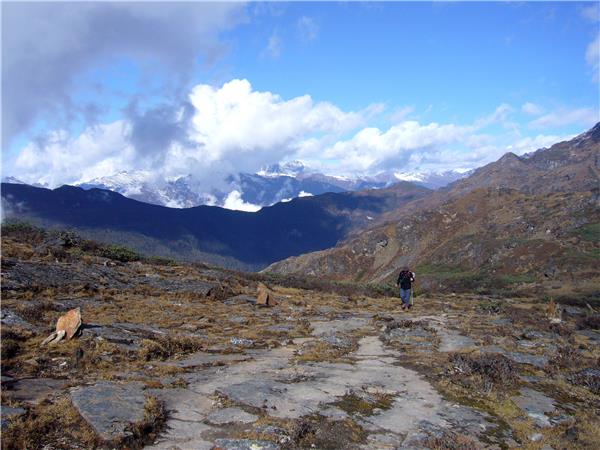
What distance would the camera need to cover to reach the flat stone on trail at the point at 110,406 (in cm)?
928

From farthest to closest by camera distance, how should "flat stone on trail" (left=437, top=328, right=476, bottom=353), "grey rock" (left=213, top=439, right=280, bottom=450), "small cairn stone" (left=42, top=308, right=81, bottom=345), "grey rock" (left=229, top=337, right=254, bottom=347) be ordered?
"flat stone on trail" (left=437, top=328, right=476, bottom=353) → "grey rock" (left=229, top=337, right=254, bottom=347) → "small cairn stone" (left=42, top=308, right=81, bottom=345) → "grey rock" (left=213, top=439, right=280, bottom=450)

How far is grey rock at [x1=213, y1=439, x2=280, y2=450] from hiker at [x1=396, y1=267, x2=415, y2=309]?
82.6ft

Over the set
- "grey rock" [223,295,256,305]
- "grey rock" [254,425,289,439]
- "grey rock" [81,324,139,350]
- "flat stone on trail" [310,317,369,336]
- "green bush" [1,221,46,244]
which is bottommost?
"flat stone on trail" [310,317,369,336]

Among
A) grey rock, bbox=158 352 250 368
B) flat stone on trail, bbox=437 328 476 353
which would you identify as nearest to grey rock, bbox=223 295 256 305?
flat stone on trail, bbox=437 328 476 353

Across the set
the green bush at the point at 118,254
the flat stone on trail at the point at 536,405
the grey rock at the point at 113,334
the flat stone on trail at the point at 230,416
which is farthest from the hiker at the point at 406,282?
the green bush at the point at 118,254

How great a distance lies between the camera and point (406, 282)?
34250 mm

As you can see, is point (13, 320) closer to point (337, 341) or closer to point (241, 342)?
point (241, 342)

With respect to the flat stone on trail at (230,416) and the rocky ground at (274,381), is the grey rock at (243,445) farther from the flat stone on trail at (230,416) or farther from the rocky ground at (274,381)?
the flat stone on trail at (230,416)

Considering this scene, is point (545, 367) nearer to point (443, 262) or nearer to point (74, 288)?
point (74, 288)

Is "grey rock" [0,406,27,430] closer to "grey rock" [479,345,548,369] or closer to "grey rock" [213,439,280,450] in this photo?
"grey rock" [213,439,280,450]

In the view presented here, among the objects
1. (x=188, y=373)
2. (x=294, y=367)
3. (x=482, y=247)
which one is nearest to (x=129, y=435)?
(x=188, y=373)

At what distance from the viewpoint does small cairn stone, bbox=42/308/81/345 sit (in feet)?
51.3

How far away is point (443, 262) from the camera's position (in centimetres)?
17262

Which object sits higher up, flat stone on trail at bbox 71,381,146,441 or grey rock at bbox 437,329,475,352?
flat stone on trail at bbox 71,381,146,441
